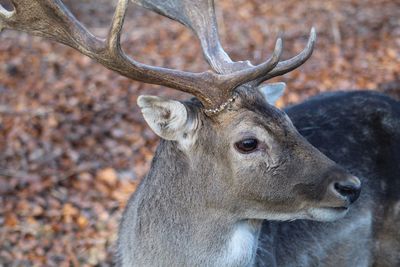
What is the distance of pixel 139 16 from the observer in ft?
43.3

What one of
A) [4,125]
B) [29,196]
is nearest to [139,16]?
[4,125]

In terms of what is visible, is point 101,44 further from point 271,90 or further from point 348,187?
point 348,187

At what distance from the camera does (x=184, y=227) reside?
14.1ft

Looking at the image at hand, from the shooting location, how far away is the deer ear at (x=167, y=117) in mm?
4031

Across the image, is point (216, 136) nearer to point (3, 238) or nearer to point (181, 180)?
point (181, 180)

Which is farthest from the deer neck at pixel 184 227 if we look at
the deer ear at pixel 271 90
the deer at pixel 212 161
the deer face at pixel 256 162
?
the deer ear at pixel 271 90

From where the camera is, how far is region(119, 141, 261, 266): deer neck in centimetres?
427

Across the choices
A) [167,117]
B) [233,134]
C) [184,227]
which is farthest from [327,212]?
[167,117]

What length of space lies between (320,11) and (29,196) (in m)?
6.84

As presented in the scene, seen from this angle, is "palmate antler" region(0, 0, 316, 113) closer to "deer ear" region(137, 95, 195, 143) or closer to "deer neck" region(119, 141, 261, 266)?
"deer ear" region(137, 95, 195, 143)

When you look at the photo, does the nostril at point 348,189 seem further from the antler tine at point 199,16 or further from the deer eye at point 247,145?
the antler tine at point 199,16

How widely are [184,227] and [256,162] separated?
2.10 feet

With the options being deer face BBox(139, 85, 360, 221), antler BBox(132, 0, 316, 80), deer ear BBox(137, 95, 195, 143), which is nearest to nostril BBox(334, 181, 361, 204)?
deer face BBox(139, 85, 360, 221)

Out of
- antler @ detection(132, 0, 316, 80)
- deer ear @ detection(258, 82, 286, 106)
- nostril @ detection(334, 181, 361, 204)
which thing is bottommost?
nostril @ detection(334, 181, 361, 204)
